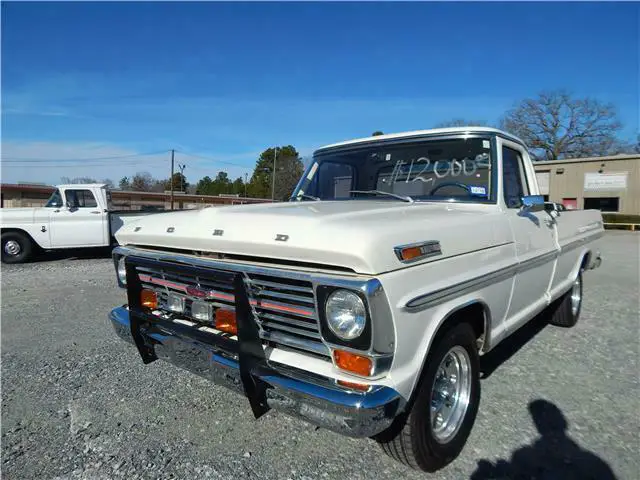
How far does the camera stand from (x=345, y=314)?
6.30 ft

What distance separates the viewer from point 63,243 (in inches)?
417

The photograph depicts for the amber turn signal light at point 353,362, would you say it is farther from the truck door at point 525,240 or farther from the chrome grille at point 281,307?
the truck door at point 525,240

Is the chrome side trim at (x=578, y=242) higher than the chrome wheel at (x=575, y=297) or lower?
higher

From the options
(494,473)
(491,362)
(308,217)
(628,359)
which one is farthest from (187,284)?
(628,359)

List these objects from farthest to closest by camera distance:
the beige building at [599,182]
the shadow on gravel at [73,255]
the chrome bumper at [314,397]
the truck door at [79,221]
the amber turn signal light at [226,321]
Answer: the beige building at [599,182] → the shadow on gravel at [73,255] → the truck door at [79,221] → the amber turn signal light at [226,321] → the chrome bumper at [314,397]

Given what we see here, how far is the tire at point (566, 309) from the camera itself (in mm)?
5016

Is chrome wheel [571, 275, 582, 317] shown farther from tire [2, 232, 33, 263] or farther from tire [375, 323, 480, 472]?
tire [2, 232, 33, 263]

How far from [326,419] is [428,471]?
855 mm

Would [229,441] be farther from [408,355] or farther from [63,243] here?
[63,243]

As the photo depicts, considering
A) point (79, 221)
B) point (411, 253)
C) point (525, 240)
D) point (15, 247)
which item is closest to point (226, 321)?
point (411, 253)

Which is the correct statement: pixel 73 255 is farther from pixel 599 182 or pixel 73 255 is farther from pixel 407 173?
pixel 599 182

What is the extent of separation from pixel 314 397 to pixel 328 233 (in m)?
0.75

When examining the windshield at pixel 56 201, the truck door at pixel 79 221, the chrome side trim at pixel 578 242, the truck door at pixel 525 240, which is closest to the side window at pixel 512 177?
the truck door at pixel 525 240

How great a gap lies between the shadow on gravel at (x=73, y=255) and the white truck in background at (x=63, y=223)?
0.41 metres
